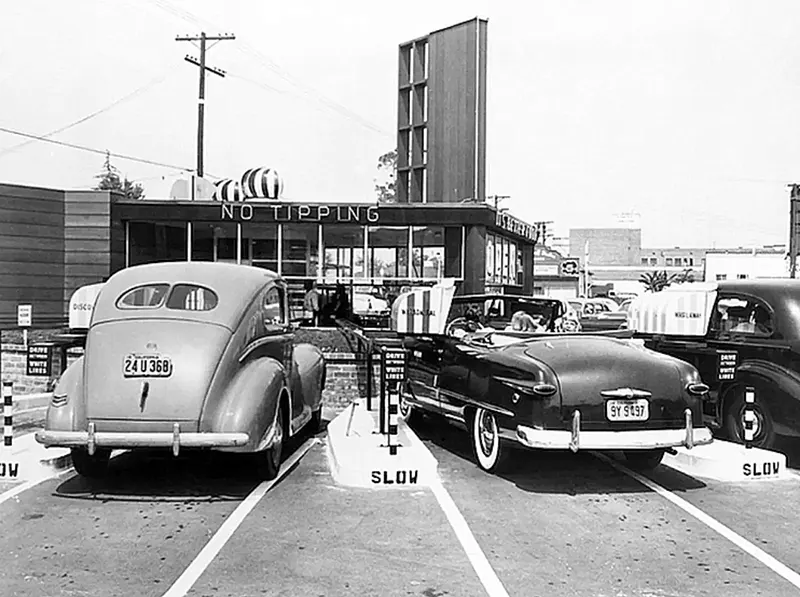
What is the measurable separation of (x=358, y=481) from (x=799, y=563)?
3708mm

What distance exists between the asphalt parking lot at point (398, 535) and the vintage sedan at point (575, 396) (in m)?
0.50

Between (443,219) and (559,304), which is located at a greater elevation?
(443,219)

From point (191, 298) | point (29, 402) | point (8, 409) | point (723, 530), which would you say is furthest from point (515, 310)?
point (29, 402)

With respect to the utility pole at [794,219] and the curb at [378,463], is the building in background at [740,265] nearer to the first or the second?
the utility pole at [794,219]

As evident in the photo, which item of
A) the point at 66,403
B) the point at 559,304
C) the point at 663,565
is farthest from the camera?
the point at 559,304

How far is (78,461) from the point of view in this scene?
8141mm

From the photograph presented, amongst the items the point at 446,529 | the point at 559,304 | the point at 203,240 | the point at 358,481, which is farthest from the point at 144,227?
the point at 446,529

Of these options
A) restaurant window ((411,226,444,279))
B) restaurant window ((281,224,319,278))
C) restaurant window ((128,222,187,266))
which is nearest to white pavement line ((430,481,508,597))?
restaurant window ((411,226,444,279))

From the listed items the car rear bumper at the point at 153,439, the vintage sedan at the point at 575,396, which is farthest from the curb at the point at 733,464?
the car rear bumper at the point at 153,439

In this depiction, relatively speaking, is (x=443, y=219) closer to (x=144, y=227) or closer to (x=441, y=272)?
(x=441, y=272)

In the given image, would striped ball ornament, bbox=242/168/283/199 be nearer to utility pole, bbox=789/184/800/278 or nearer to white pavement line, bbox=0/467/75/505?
white pavement line, bbox=0/467/75/505

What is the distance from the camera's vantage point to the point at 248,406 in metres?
7.64

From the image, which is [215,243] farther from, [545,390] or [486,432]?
[545,390]

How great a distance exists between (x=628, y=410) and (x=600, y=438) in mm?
340
